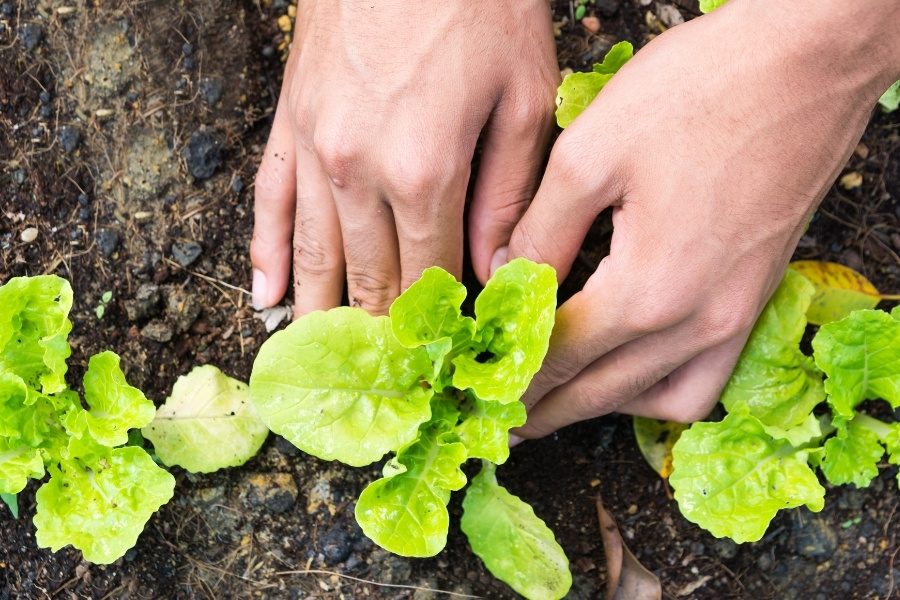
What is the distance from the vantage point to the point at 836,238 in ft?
8.63

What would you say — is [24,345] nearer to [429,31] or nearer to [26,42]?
[26,42]

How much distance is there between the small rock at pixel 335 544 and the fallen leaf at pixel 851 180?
1754 mm

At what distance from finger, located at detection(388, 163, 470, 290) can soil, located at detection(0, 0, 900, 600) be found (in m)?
0.48

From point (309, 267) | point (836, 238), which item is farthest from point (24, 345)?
point (836, 238)

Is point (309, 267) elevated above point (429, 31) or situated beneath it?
situated beneath

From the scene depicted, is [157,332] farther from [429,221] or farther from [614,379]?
[614,379]

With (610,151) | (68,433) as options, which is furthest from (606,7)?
(68,433)

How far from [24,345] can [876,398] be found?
2.29 meters

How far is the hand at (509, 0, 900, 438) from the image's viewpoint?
182 cm

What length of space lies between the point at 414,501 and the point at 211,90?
4.22 feet

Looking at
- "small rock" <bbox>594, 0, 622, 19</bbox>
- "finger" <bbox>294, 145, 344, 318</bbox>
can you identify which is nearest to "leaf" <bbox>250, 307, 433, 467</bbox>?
"finger" <bbox>294, 145, 344, 318</bbox>

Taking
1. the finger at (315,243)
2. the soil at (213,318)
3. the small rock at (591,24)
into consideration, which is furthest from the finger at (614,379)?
the small rock at (591,24)

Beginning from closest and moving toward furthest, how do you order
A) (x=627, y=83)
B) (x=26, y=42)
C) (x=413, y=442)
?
(x=627, y=83), (x=413, y=442), (x=26, y=42)

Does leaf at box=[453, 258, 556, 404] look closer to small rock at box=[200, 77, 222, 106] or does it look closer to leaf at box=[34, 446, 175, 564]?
leaf at box=[34, 446, 175, 564]
